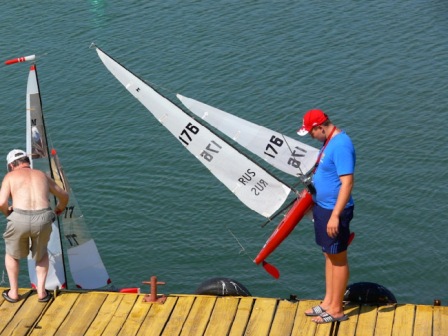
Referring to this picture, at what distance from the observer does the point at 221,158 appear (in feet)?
39.5

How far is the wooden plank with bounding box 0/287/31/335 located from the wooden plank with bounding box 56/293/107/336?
62 centimetres

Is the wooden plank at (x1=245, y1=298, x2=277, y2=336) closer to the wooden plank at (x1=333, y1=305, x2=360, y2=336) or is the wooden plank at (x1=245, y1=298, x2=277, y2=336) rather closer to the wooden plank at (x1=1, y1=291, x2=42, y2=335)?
the wooden plank at (x1=333, y1=305, x2=360, y2=336)

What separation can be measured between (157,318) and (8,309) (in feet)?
5.75

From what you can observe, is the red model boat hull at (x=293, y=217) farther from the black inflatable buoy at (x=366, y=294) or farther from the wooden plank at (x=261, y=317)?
the black inflatable buoy at (x=366, y=294)

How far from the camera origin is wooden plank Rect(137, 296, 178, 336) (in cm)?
1088

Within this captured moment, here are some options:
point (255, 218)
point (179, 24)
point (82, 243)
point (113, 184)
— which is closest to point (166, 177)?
point (113, 184)

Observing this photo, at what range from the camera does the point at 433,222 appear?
17.5 meters

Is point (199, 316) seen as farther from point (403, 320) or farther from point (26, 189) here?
point (26, 189)

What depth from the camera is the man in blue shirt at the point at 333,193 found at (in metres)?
9.80

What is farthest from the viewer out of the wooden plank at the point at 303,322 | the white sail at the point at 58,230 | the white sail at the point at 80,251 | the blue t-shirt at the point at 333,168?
the white sail at the point at 80,251

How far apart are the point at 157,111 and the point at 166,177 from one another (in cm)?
715

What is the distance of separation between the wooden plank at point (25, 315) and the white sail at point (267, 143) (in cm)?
298

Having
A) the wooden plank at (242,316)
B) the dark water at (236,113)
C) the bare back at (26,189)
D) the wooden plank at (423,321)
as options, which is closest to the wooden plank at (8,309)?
the bare back at (26,189)

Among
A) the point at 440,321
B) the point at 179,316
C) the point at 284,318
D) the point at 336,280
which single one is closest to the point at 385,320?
the point at 440,321
